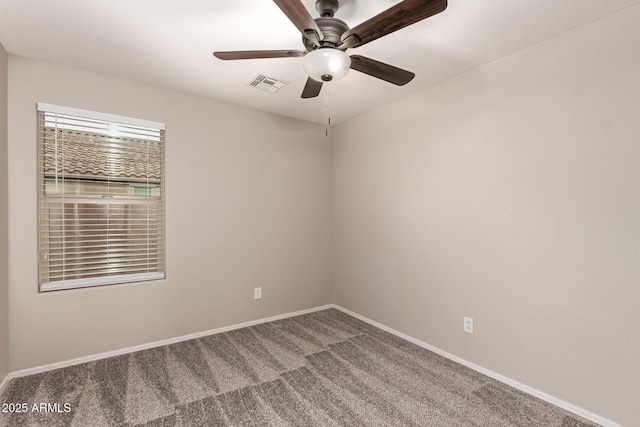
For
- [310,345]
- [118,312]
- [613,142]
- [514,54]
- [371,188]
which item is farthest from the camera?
[371,188]

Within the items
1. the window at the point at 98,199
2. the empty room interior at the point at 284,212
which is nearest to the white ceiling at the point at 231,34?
the empty room interior at the point at 284,212

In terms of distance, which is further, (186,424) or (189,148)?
(189,148)

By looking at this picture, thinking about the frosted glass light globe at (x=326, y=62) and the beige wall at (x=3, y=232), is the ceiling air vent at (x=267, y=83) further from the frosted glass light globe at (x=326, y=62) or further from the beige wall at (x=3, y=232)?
the beige wall at (x=3, y=232)

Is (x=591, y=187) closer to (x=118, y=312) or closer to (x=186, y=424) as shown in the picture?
(x=186, y=424)

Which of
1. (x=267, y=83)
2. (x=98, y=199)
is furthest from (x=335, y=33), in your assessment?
(x=98, y=199)

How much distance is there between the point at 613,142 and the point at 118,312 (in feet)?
12.4

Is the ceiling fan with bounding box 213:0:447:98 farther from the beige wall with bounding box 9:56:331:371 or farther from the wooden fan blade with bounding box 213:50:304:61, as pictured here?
the beige wall with bounding box 9:56:331:371

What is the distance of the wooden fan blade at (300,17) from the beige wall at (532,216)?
1587 millimetres

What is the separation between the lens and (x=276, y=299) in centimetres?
362

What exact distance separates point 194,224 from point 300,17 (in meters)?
2.26

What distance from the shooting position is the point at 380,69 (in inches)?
75.8

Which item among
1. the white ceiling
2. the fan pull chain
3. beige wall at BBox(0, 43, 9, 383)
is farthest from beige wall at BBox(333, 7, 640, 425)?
beige wall at BBox(0, 43, 9, 383)

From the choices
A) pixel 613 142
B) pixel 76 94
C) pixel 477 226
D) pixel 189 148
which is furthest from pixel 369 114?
pixel 76 94

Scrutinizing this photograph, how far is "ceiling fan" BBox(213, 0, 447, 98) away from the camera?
1385 millimetres
